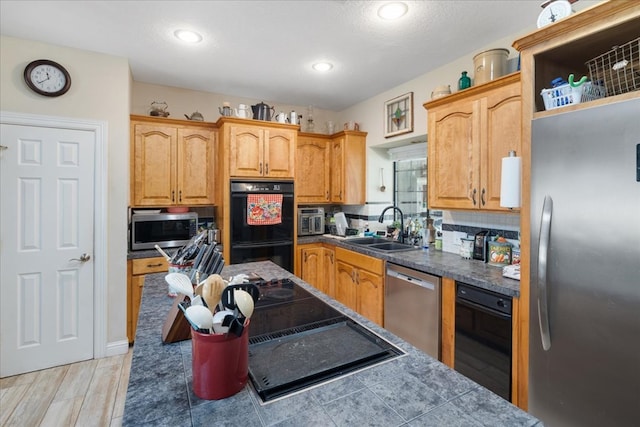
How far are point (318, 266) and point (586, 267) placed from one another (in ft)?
8.72

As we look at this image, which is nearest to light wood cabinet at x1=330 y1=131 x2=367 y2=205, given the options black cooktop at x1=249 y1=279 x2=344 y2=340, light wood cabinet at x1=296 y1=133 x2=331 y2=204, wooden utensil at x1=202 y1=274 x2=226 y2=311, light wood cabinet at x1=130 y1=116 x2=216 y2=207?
light wood cabinet at x1=296 y1=133 x2=331 y2=204

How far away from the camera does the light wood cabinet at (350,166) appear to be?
3744 mm

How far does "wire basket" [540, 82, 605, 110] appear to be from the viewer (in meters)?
1.39

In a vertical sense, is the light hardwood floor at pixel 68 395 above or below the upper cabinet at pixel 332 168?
below

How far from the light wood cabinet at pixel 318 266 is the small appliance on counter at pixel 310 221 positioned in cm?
22

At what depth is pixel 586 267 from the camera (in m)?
1.30

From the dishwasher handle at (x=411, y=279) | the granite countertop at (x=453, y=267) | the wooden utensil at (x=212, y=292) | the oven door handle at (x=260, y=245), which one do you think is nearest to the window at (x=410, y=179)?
the granite countertop at (x=453, y=267)

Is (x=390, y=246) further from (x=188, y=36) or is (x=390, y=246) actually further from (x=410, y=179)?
(x=188, y=36)

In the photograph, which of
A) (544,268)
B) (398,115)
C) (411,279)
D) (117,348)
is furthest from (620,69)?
(117,348)

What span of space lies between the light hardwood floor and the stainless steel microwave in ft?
3.36

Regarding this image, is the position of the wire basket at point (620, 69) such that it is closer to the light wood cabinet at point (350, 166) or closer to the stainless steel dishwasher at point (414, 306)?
the stainless steel dishwasher at point (414, 306)

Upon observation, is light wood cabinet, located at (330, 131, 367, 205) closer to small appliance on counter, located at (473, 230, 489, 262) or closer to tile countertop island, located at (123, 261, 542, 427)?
small appliance on counter, located at (473, 230, 489, 262)

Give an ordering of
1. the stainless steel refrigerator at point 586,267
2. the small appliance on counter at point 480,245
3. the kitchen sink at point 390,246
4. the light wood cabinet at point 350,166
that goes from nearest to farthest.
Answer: the stainless steel refrigerator at point 586,267
the small appliance on counter at point 480,245
the kitchen sink at point 390,246
the light wood cabinet at point 350,166

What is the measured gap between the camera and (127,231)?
285 centimetres
